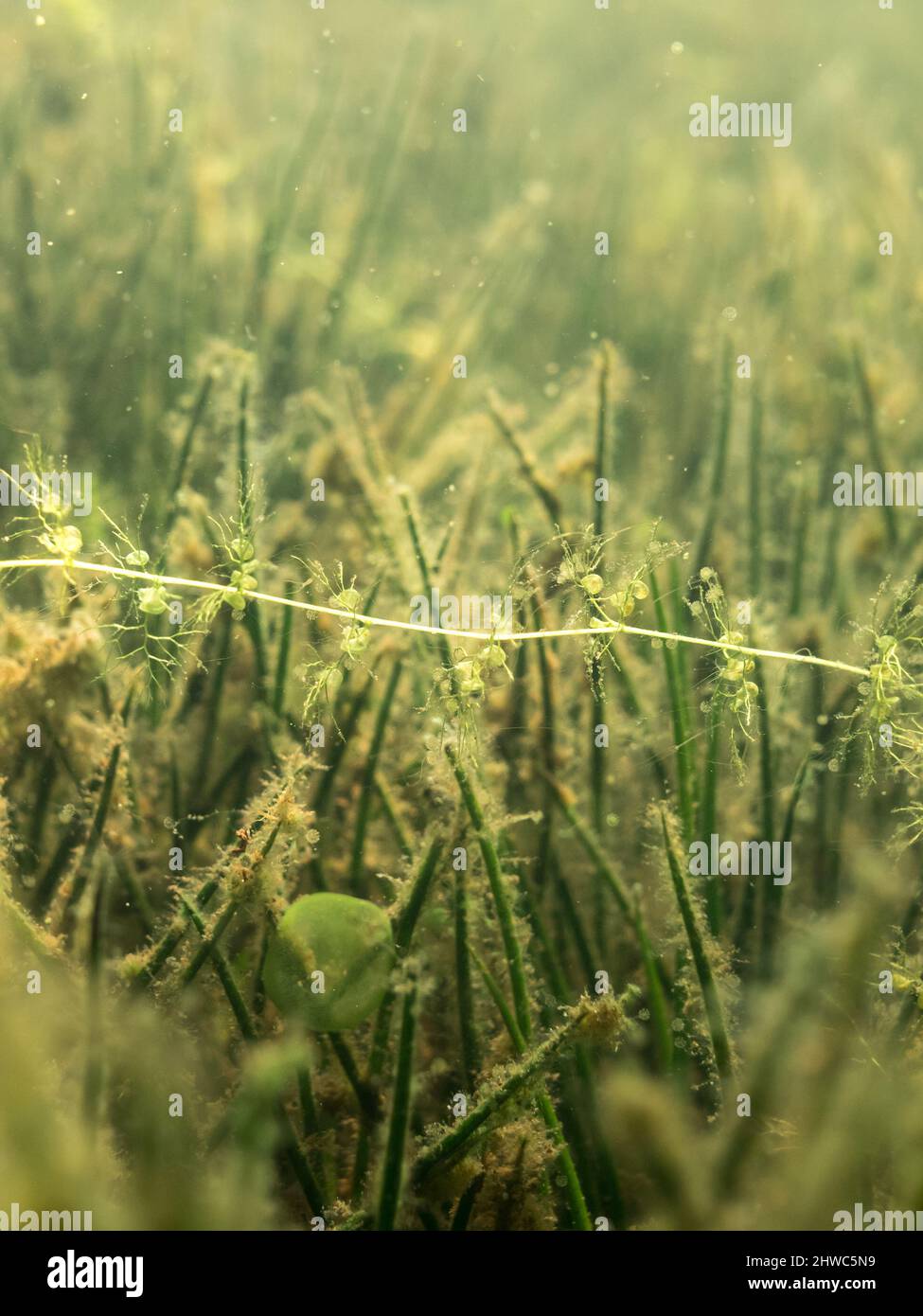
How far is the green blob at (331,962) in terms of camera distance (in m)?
0.90

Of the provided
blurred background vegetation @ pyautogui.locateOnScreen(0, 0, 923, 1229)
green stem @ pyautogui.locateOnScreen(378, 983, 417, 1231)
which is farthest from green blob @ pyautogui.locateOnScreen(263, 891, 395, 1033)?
green stem @ pyautogui.locateOnScreen(378, 983, 417, 1231)

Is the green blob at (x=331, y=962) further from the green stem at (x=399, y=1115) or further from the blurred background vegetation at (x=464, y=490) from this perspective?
the green stem at (x=399, y=1115)

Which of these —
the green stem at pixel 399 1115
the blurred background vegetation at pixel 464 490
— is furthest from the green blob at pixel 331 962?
the green stem at pixel 399 1115

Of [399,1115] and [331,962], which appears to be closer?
[399,1115]

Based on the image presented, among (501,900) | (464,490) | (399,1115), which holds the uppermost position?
(464,490)

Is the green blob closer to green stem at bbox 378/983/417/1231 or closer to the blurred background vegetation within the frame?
the blurred background vegetation

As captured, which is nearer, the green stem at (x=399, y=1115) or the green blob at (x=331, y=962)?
the green stem at (x=399, y=1115)

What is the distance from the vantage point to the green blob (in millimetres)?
→ 904

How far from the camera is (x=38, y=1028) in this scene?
848 millimetres

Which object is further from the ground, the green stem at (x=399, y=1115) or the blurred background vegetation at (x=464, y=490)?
the blurred background vegetation at (x=464, y=490)

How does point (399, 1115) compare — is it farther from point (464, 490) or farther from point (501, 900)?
point (464, 490)

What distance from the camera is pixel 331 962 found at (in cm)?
91

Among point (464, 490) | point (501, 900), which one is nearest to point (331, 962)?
point (501, 900)

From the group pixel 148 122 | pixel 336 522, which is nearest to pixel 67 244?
pixel 148 122
